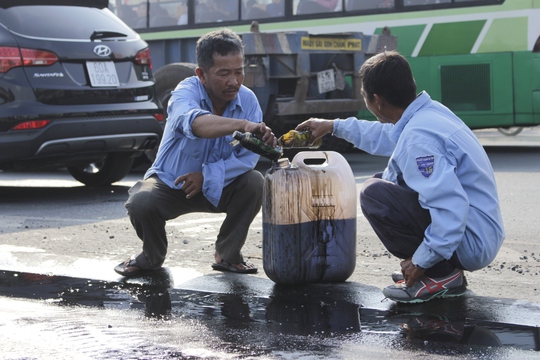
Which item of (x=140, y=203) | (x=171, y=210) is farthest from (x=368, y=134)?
(x=140, y=203)

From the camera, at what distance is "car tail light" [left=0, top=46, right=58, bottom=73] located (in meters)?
7.80

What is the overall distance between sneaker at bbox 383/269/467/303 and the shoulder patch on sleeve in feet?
1.70

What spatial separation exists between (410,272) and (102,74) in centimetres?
469

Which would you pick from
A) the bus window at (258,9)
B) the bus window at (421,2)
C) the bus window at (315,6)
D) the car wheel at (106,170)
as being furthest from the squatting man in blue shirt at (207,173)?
the bus window at (258,9)

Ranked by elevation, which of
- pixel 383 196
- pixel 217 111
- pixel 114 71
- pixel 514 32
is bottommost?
pixel 383 196

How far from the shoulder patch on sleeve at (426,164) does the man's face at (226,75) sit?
1293 millimetres

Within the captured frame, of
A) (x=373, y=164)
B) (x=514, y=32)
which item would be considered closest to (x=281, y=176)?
(x=373, y=164)

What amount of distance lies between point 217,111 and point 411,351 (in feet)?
6.88

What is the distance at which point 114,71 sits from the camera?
27.7 ft

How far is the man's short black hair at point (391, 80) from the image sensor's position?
4426 mm

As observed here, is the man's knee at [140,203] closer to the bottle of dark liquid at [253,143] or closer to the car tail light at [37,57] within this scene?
the bottle of dark liquid at [253,143]

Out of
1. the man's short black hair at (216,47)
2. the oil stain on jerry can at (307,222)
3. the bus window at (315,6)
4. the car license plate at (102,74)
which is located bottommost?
the oil stain on jerry can at (307,222)

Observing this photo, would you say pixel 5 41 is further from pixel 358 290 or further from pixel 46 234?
pixel 358 290

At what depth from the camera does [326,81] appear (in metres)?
11.6
